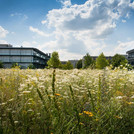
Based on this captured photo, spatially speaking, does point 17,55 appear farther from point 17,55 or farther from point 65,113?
point 65,113

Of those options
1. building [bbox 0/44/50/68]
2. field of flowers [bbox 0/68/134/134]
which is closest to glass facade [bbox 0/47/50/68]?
building [bbox 0/44/50/68]

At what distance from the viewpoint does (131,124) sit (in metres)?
2.04

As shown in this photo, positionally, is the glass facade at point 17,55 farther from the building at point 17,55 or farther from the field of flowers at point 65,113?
the field of flowers at point 65,113

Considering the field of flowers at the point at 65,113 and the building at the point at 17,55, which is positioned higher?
the building at the point at 17,55

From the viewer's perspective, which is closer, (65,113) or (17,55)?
(65,113)

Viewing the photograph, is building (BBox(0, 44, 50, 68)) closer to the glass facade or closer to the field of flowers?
the glass facade

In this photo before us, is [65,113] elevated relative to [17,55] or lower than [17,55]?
lower

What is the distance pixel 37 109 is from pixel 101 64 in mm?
36967

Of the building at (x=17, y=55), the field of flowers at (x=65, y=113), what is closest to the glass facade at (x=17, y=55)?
the building at (x=17, y=55)

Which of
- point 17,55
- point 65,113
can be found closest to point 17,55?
point 17,55

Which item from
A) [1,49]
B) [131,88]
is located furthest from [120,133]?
[1,49]

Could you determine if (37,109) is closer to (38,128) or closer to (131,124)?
(38,128)

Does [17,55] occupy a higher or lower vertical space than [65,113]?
higher

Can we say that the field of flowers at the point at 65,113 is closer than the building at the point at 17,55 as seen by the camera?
Yes
